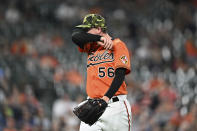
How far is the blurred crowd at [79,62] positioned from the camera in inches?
307

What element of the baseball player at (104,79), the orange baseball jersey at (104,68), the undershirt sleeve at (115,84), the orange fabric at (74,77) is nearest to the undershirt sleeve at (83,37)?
the baseball player at (104,79)

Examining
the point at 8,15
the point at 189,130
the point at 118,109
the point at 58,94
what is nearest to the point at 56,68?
the point at 58,94

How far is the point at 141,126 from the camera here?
25.4ft

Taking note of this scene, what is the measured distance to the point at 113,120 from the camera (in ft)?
12.1

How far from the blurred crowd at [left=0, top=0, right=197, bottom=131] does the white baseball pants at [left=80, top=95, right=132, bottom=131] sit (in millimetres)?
3201

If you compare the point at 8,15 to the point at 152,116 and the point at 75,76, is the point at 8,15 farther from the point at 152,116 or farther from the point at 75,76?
the point at 152,116

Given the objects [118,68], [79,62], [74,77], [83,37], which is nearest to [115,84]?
[118,68]

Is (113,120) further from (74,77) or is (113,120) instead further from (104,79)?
(74,77)

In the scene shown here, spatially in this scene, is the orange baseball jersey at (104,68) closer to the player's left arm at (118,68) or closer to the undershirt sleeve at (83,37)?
the player's left arm at (118,68)

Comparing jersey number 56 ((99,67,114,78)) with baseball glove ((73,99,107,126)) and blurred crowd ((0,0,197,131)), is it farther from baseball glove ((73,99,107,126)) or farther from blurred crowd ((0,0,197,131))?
blurred crowd ((0,0,197,131))

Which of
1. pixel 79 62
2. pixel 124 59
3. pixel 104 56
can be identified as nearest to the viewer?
pixel 124 59

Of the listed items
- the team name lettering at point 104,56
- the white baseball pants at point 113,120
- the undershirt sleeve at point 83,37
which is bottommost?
the white baseball pants at point 113,120

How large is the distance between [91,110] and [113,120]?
0.25 metres

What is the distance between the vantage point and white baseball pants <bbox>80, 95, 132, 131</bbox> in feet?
12.1
